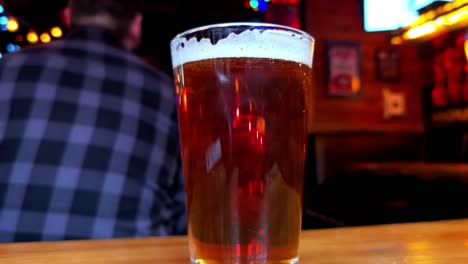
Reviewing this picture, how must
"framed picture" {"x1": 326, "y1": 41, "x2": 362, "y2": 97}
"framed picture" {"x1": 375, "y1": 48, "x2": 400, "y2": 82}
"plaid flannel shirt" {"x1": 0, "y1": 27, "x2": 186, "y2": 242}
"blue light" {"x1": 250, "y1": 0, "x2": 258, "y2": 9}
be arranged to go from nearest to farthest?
1. "plaid flannel shirt" {"x1": 0, "y1": 27, "x2": 186, "y2": 242}
2. "framed picture" {"x1": 326, "y1": 41, "x2": 362, "y2": 97}
3. "framed picture" {"x1": 375, "y1": 48, "x2": 400, "y2": 82}
4. "blue light" {"x1": 250, "y1": 0, "x2": 258, "y2": 9}

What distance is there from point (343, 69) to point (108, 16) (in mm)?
2952

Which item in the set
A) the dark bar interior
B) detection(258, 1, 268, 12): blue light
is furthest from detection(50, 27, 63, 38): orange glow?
detection(258, 1, 268, 12): blue light

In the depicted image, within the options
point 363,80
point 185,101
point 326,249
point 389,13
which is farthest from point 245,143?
point 363,80

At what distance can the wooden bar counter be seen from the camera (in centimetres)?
56

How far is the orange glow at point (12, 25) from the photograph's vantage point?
20.9 ft

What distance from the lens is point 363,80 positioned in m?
4.53

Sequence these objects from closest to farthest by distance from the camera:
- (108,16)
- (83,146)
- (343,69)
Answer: (83,146) → (108,16) → (343,69)

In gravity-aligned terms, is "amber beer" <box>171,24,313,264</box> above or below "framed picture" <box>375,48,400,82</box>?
below

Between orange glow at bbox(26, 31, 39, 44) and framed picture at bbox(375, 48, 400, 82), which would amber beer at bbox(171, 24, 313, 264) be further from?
orange glow at bbox(26, 31, 39, 44)

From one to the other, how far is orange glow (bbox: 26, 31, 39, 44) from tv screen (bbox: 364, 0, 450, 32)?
434 centimetres

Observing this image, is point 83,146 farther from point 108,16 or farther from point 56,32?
point 56,32

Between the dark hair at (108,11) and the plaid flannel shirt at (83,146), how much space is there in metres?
0.21

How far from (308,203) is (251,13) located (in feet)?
7.04

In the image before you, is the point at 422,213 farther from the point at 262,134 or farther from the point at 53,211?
the point at 262,134
